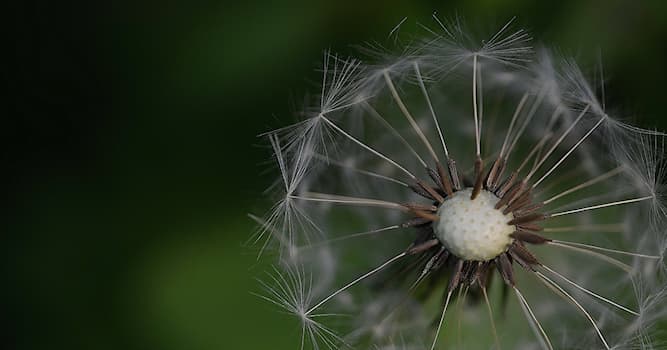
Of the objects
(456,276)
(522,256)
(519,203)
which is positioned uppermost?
(519,203)

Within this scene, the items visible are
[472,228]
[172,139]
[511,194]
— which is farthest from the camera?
[172,139]

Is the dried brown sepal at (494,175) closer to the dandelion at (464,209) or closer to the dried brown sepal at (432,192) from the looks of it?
the dandelion at (464,209)

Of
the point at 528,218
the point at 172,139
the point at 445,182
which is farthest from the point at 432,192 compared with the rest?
the point at 172,139

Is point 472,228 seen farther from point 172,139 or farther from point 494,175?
point 172,139

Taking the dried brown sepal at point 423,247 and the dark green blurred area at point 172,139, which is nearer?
the dried brown sepal at point 423,247

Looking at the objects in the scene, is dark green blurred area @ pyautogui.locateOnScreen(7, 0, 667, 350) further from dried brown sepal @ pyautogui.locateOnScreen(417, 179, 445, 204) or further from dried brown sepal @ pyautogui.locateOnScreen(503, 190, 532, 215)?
dried brown sepal @ pyautogui.locateOnScreen(417, 179, 445, 204)

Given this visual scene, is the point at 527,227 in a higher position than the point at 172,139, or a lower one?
lower

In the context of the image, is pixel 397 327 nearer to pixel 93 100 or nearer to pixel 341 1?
pixel 341 1

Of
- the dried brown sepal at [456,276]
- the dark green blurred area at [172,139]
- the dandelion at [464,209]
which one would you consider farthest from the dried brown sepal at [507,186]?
the dark green blurred area at [172,139]
